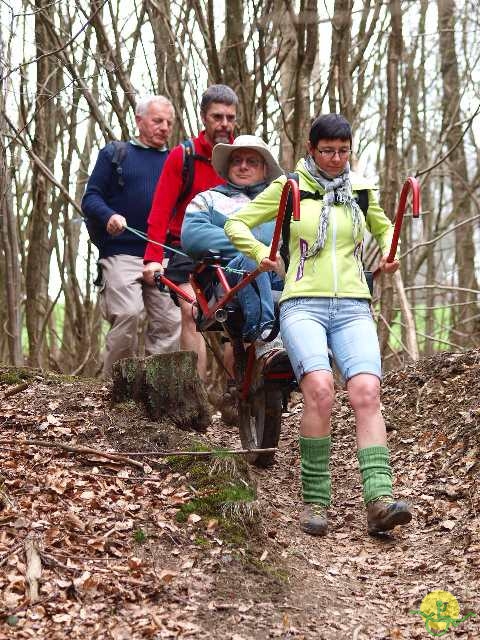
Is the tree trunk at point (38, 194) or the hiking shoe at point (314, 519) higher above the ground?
the tree trunk at point (38, 194)

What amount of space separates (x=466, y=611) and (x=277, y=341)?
6.99ft

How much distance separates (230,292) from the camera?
515 cm

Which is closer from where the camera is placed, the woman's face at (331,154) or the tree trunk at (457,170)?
the woman's face at (331,154)

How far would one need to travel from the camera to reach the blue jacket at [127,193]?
23.7 feet

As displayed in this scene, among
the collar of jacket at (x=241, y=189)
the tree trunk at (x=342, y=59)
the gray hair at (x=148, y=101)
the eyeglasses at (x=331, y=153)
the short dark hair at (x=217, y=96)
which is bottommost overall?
the collar of jacket at (x=241, y=189)

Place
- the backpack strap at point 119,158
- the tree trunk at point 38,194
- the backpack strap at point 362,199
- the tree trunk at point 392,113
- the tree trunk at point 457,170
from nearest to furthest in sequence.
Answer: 1. the backpack strap at point 362,199
2. the backpack strap at point 119,158
3. the tree trunk at point 392,113
4. the tree trunk at point 38,194
5. the tree trunk at point 457,170

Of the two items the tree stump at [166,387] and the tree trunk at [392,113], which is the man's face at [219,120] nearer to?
the tree stump at [166,387]

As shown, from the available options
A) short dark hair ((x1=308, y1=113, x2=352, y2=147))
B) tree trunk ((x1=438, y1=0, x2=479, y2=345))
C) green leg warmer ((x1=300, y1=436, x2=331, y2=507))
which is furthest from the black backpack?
tree trunk ((x1=438, y1=0, x2=479, y2=345))

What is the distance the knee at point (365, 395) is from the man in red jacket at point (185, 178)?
2.23 metres

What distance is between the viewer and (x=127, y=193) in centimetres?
727

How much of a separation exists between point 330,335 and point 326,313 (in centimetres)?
14

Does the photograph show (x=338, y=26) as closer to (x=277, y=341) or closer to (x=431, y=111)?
(x=277, y=341)

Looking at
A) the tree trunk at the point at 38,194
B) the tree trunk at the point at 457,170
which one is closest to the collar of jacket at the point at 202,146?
the tree trunk at the point at 38,194

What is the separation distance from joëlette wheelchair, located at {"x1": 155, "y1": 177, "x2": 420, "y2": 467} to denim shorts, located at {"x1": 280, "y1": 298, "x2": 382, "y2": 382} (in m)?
0.46
